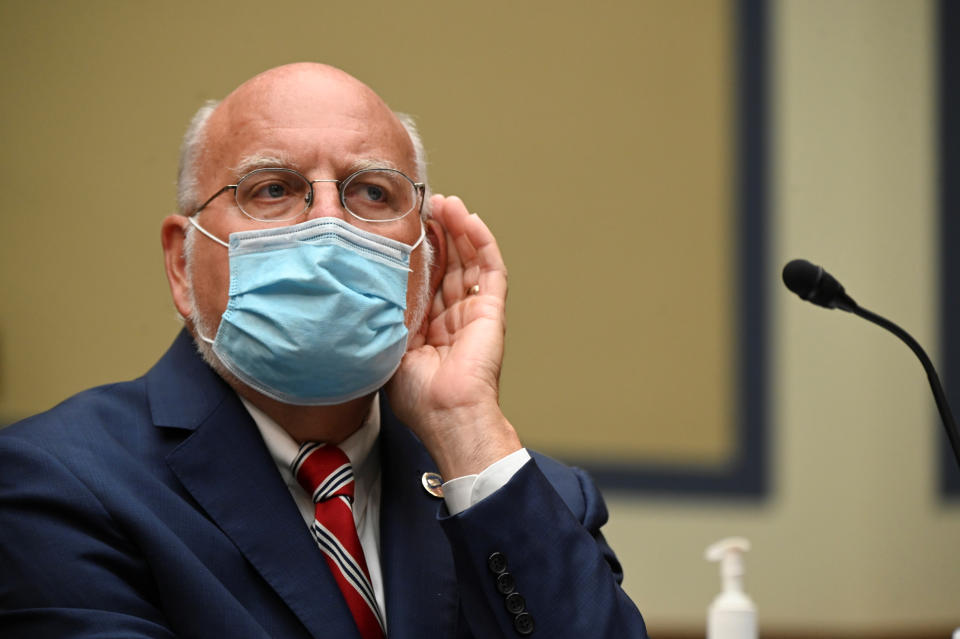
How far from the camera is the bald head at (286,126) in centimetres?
203

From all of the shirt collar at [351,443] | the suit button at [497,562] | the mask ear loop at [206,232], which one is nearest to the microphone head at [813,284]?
the suit button at [497,562]

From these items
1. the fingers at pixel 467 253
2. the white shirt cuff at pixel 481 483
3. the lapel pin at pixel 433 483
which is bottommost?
the lapel pin at pixel 433 483

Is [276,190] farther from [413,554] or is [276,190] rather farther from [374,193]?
[413,554]

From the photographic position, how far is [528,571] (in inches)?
70.2

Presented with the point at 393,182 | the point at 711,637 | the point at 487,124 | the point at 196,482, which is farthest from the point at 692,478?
the point at 196,482

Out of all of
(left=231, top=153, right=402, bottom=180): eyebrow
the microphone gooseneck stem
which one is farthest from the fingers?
the microphone gooseneck stem

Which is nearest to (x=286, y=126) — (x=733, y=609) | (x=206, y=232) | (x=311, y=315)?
(x=206, y=232)

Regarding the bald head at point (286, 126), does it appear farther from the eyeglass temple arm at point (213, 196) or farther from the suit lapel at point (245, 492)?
the suit lapel at point (245, 492)

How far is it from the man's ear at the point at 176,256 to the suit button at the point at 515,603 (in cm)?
80

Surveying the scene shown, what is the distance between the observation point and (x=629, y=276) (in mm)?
4223

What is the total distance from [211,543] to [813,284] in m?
0.99

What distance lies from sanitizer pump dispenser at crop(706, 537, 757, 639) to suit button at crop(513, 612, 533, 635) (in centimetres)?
45

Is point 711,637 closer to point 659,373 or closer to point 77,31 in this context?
point 659,373

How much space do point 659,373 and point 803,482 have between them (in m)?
0.69
